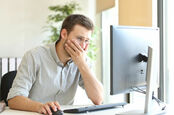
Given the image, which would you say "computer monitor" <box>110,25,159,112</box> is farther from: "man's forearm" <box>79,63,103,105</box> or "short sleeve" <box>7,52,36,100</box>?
"short sleeve" <box>7,52,36,100</box>

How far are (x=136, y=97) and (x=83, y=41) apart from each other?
1.95m

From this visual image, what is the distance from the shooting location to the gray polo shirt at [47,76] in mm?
1886

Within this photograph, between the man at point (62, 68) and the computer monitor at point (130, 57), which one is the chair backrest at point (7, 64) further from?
the computer monitor at point (130, 57)

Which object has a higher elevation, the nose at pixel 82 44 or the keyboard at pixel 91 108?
the nose at pixel 82 44

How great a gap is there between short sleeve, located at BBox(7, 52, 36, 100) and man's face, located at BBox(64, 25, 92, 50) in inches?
12.4

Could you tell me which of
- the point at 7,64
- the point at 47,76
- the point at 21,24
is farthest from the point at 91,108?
the point at 21,24

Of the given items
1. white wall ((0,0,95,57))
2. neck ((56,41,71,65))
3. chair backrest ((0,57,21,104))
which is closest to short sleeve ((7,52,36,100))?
neck ((56,41,71,65))

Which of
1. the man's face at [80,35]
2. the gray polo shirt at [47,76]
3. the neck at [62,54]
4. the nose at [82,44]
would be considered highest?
the man's face at [80,35]

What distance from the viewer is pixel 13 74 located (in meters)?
2.18

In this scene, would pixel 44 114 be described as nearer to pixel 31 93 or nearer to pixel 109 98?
pixel 31 93

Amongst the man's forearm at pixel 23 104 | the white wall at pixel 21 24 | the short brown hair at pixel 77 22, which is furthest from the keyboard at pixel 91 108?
the white wall at pixel 21 24

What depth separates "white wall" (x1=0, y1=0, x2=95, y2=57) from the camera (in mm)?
3891

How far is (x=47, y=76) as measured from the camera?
195cm

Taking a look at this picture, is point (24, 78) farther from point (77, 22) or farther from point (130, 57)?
point (130, 57)
